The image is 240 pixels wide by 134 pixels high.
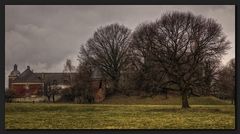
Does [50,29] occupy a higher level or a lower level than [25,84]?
higher

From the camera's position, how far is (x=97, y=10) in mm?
14883

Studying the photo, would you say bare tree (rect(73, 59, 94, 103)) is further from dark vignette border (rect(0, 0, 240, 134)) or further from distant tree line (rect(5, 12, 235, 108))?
dark vignette border (rect(0, 0, 240, 134))

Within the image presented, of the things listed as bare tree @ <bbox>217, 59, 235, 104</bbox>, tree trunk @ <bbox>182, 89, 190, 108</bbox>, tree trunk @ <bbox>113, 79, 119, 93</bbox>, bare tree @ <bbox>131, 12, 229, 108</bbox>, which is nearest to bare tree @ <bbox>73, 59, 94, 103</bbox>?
tree trunk @ <bbox>113, 79, 119, 93</bbox>

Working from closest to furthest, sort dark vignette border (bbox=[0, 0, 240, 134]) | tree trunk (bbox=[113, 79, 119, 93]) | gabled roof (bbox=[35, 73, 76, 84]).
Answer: dark vignette border (bbox=[0, 0, 240, 134]), gabled roof (bbox=[35, 73, 76, 84]), tree trunk (bbox=[113, 79, 119, 93])

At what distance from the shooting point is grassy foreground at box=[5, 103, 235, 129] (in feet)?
49.0

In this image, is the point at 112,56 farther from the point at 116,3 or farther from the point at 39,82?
the point at 39,82

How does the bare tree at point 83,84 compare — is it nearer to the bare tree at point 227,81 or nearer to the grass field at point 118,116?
the grass field at point 118,116

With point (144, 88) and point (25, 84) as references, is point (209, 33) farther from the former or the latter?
point (25, 84)

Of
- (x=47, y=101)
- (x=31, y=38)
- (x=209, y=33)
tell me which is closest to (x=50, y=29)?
(x=31, y=38)

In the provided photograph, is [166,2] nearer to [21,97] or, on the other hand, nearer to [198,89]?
[198,89]

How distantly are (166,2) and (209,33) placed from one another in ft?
3.50

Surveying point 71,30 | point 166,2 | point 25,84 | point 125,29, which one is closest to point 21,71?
point 25,84

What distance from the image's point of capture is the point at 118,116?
15078mm

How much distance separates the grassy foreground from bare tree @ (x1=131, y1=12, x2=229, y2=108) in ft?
1.16
